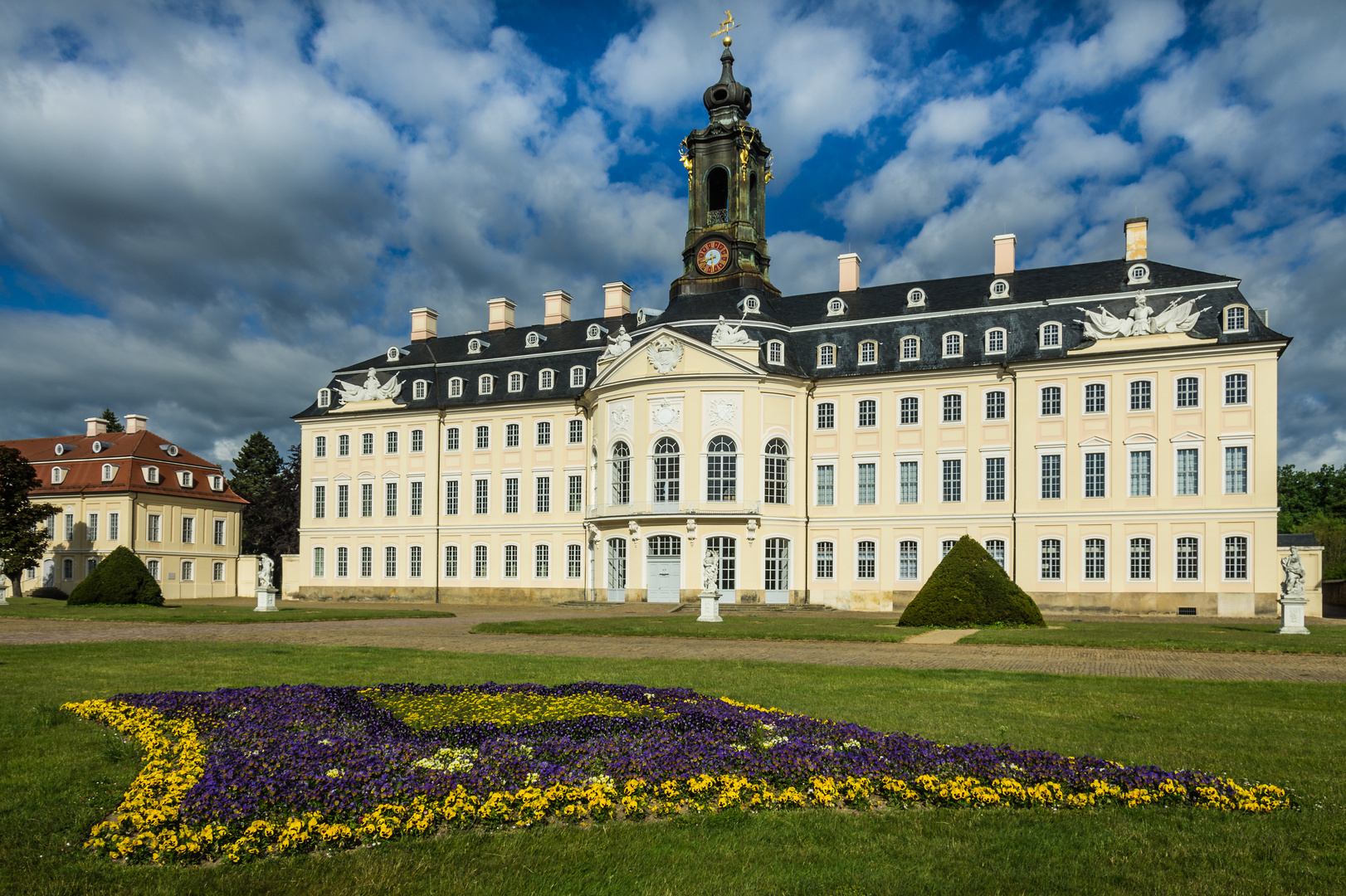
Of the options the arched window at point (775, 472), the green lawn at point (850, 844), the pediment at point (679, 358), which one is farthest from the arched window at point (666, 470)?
the green lawn at point (850, 844)

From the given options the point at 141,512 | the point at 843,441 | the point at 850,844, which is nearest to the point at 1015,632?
the point at 850,844

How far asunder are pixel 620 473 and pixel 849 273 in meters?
15.9

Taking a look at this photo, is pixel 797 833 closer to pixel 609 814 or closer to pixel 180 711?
pixel 609 814

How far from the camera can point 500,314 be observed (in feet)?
197

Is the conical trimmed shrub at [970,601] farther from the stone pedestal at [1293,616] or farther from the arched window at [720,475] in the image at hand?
the arched window at [720,475]

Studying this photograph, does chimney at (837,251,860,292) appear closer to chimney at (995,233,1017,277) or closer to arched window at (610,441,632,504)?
chimney at (995,233,1017,277)

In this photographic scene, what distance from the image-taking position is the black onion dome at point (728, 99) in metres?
54.0

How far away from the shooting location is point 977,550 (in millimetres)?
29578

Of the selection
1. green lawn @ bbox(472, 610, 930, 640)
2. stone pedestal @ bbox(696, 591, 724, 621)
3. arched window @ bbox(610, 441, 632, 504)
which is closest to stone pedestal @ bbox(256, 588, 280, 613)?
green lawn @ bbox(472, 610, 930, 640)

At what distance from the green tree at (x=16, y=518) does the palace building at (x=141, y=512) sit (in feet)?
22.9

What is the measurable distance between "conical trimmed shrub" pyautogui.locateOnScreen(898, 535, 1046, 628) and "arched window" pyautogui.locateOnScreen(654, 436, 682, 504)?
17181mm

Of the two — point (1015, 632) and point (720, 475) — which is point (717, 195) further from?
point (1015, 632)

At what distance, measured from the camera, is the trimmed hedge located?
38.3 metres

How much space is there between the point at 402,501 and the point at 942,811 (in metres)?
50.2
